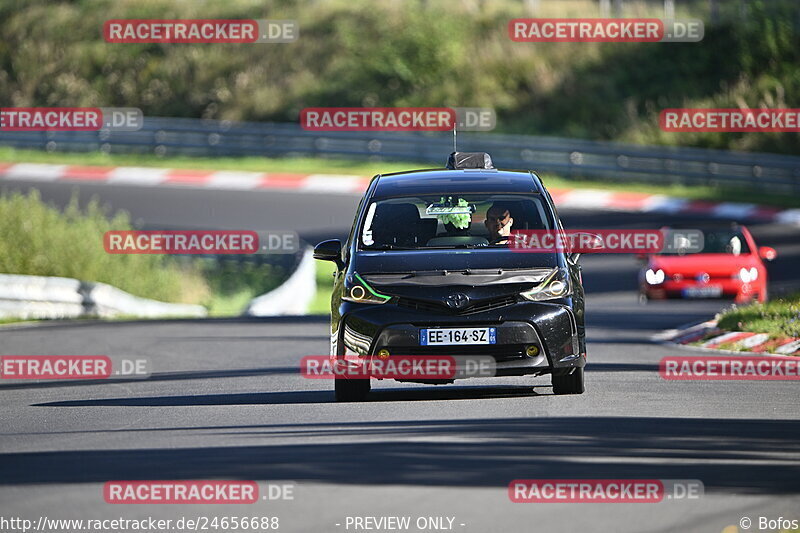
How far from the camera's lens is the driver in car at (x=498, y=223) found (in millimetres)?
12430

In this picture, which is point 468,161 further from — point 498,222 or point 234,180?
point 234,180

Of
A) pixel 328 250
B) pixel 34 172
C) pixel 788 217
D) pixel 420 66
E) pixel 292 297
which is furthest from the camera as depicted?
pixel 420 66

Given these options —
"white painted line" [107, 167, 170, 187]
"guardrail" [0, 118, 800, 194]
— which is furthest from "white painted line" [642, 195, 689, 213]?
"white painted line" [107, 167, 170, 187]

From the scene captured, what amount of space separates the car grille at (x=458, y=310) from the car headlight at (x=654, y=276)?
12.6 m

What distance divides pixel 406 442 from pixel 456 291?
7.18 feet

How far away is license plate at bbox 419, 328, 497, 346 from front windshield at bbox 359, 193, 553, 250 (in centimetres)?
104

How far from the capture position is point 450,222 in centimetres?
1262

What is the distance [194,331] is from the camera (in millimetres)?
20328

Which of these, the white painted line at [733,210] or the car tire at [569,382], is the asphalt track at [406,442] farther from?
the white painted line at [733,210]

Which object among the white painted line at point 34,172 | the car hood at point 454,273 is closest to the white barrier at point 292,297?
the car hood at point 454,273

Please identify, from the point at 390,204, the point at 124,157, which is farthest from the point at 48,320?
the point at 124,157

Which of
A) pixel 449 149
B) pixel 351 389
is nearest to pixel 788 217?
pixel 449 149

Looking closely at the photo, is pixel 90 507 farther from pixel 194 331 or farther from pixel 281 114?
pixel 281 114

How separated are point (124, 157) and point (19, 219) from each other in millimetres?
17868
